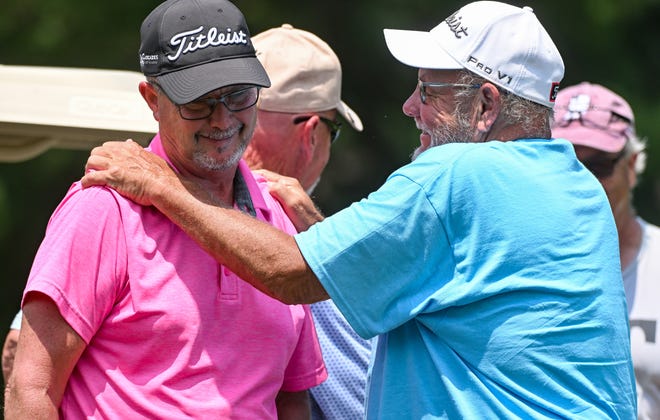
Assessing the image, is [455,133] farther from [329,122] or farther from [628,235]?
[628,235]

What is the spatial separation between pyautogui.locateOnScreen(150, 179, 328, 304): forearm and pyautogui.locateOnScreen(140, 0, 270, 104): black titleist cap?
24 centimetres

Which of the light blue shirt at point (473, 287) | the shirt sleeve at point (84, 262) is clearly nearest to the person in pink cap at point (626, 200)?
the light blue shirt at point (473, 287)

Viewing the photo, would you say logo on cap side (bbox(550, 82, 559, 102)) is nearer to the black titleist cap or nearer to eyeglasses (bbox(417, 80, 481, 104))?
eyeglasses (bbox(417, 80, 481, 104))

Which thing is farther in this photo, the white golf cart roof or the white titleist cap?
the white golf cart roof

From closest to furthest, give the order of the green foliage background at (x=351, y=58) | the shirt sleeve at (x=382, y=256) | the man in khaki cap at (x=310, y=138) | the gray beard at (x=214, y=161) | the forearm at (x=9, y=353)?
1. the shirt sleeve at (x=382, y=256)
2. the gray beard at (x=214, y=161)
3. the man in khaki cap at (x=310, y=138)
4. the forearm at (x=9, y=353)
5. the green foliage background at (x=351, y=58)

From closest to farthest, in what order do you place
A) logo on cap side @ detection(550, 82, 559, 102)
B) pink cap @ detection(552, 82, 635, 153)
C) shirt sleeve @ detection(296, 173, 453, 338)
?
shirt sleeve @ detection(296, 173, 453, 338) → logo on cap side @ detection(550, 82, 559, 102) → pink cap @ detection(552, 82, 635, 153)

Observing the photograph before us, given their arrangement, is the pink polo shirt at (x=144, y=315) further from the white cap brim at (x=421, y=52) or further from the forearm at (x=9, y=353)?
the forearm at (x=9, y=353)

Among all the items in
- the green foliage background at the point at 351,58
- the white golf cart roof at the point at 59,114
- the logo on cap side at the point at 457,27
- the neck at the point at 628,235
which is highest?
the logo on cap side at the point at 457,27

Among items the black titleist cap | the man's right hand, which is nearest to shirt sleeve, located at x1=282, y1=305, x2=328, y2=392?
the man's right hand

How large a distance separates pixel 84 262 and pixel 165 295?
193 millimetres

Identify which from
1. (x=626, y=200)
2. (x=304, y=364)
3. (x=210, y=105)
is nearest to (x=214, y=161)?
(x=210, y=105)

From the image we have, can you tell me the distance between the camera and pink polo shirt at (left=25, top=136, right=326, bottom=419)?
2385mm

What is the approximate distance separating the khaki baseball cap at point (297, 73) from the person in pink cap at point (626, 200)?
1101 mm

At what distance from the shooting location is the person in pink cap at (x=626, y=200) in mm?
4066
